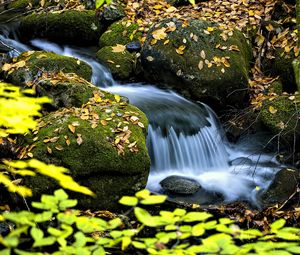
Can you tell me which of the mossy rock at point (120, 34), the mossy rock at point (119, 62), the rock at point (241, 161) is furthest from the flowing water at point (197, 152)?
the mossy rock at point (120, 34)

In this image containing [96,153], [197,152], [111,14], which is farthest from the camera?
[111,14]

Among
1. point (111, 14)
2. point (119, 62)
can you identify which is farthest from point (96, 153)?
point (111, 14)

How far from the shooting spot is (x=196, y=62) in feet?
27.2

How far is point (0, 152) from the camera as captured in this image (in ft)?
17.7

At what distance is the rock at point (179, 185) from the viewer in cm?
633

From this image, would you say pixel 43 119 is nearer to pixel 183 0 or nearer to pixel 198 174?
pixel 198 174

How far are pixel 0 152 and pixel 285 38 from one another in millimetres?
6658

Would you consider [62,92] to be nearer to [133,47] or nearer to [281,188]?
[133,47]

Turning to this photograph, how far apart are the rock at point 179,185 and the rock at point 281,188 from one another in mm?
1031

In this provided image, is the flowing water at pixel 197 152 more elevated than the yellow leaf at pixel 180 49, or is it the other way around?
the yellow leaf at pixel 180 49

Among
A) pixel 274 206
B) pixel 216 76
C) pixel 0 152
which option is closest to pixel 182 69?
pixel 216 76

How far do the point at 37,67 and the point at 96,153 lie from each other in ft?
8.64

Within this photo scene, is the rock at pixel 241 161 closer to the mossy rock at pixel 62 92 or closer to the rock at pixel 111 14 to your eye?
the mossy rock at pixel 62 92

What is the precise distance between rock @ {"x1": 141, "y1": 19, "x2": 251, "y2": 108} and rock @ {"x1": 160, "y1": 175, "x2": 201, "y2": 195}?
237 centimetres
